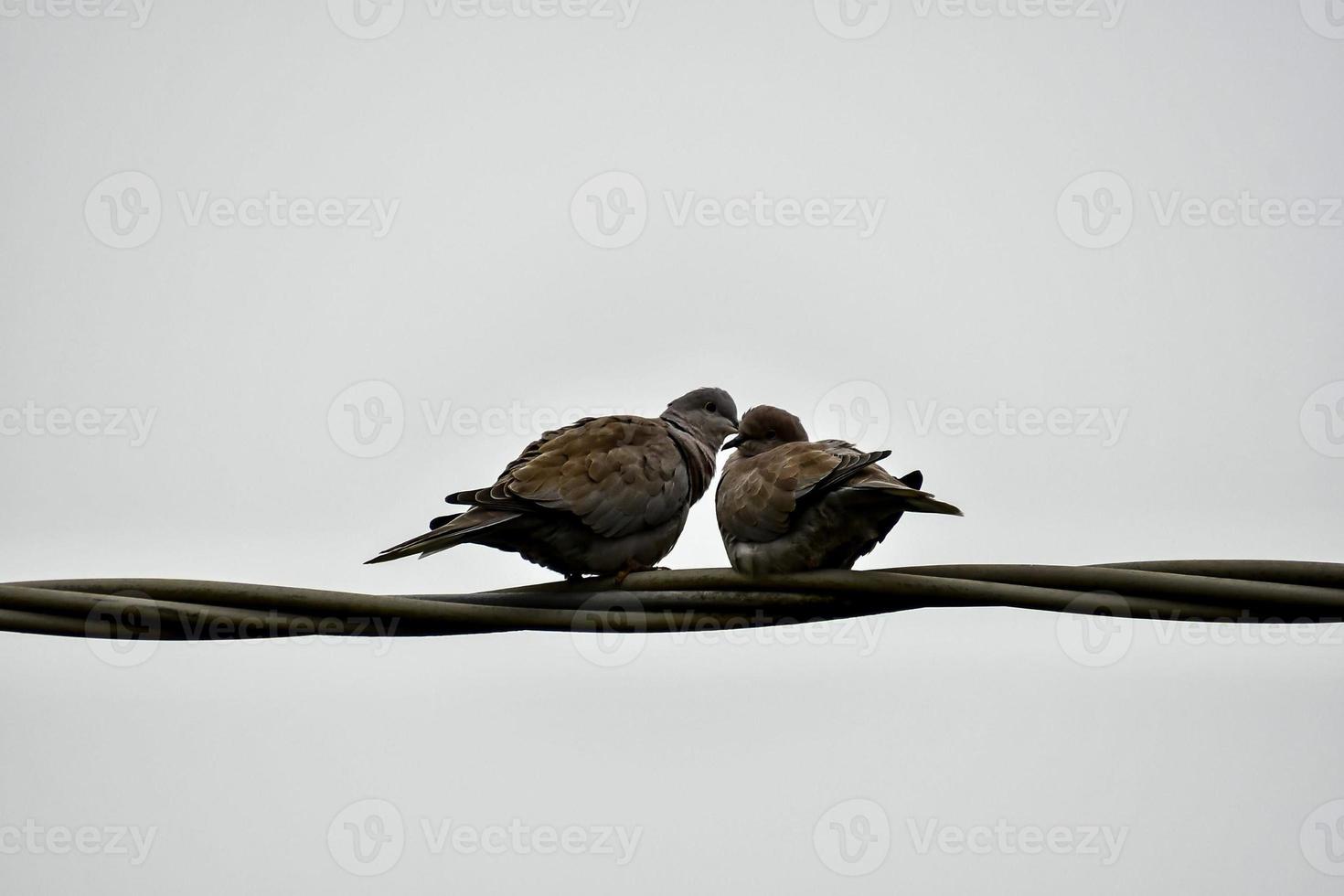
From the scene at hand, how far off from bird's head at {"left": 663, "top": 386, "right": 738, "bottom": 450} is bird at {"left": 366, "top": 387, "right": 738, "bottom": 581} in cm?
61

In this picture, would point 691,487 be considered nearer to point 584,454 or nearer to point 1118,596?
point 584,454

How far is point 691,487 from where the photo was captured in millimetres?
4898

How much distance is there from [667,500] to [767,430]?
60 centimetres

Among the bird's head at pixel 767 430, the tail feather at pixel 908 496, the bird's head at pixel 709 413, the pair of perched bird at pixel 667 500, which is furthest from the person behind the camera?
the bird's head at pixel 709 413

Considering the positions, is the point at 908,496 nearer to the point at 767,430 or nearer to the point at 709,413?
the point at 767,430

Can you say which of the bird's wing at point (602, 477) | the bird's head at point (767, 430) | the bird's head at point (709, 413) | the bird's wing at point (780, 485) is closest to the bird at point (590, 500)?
the bird's wing at point (602, 477)

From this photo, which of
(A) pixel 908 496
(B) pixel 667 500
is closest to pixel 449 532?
(B) pixel 667 500

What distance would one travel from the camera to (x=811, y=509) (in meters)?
3.95

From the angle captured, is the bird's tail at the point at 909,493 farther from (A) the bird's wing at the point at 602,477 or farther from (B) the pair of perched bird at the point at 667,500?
(A) the bird's wing at the point at 602,477

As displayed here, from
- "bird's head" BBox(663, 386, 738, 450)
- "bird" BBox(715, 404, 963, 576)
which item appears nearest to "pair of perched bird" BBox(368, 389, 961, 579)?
"bird" BBox(715, 404, 963, 576)

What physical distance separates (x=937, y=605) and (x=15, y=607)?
2415 millimetres

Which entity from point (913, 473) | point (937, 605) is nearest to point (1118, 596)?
point (937, 605)

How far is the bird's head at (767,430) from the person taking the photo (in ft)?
16.2

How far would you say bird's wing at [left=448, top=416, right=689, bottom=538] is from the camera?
426 centimetres
